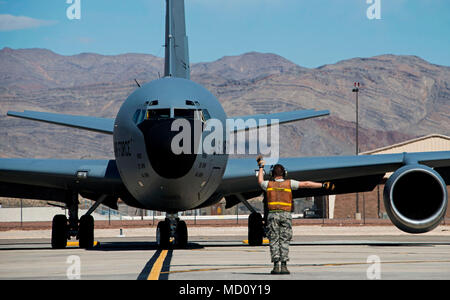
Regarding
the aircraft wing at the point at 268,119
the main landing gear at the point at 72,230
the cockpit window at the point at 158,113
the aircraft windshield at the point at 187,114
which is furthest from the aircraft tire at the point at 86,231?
the aircraft windshield at the point at 187,114

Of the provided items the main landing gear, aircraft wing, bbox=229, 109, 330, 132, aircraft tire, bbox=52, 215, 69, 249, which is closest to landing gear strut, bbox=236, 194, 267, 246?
aircraft wing, bbox=229, 109, 330, 132

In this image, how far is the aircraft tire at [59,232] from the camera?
2372 centimetres

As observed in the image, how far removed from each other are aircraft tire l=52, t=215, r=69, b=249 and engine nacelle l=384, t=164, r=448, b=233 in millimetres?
9706

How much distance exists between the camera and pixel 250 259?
1698 centimetres

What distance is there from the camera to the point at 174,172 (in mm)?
18125

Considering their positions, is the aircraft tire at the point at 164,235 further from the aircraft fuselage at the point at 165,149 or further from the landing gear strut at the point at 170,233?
the aircraft fuselage at the point at 165,149

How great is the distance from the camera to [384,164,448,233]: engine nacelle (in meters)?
20.2

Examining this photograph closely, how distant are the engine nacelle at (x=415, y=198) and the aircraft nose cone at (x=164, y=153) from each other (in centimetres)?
557

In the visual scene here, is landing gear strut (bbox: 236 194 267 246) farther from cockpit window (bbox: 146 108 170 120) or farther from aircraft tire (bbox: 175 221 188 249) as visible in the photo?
cockpit window (bbox: 146 108 170 120)

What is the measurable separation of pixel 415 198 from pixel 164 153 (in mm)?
7416
